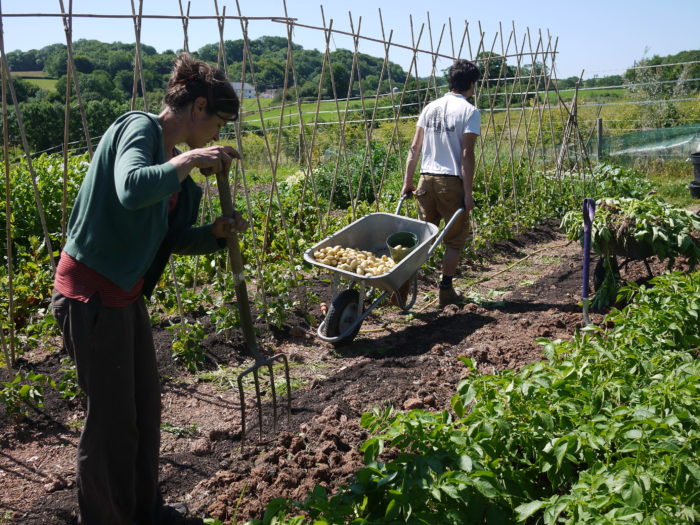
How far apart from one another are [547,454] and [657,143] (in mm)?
12732

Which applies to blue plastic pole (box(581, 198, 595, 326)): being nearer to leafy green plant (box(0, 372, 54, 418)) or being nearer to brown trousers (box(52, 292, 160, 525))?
brown trousers (box(52, 292, 160, 525))

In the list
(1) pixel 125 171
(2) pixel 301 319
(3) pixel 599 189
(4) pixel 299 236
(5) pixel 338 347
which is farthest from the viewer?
(3) pixel 599 189

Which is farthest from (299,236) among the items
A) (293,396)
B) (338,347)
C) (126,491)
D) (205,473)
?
Result: (126,491)

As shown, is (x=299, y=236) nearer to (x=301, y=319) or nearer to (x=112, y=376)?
(x=301, y=319)

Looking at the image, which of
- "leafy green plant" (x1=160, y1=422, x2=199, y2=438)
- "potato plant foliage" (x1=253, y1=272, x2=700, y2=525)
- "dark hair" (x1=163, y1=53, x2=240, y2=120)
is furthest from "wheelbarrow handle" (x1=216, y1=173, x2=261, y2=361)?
"leafy green plant" (x1=160, y1=422, x2=199, y2=438)

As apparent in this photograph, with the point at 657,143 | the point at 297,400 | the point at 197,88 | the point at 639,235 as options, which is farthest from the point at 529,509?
the point at 657,143

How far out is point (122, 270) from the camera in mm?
2232

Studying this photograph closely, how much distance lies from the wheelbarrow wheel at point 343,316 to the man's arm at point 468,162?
4.01 feet

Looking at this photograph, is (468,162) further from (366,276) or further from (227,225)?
(227,225)

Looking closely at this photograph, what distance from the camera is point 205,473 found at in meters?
3.11

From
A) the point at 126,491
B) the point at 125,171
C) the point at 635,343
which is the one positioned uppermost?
the point at 125,171

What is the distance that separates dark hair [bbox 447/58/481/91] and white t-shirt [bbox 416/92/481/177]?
3.0 inches

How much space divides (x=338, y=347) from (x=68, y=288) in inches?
107

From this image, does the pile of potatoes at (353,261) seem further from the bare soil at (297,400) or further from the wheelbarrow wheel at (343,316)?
the bare soil at (297,400)
